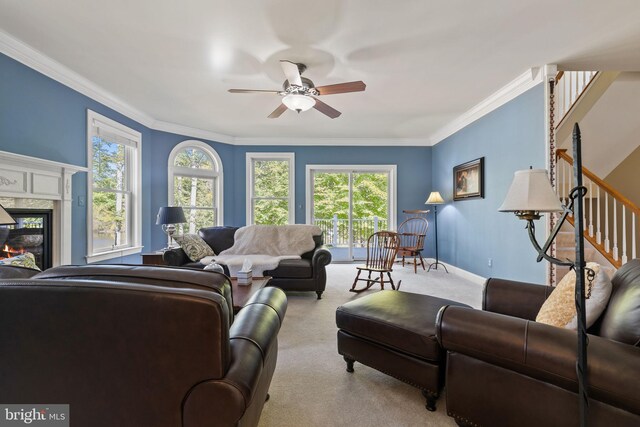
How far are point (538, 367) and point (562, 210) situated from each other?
60 centimetres

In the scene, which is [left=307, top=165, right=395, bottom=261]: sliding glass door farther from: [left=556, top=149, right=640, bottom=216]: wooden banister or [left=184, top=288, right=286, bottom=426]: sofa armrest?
[left=184, top=288, right=286, bottom=426]: sofa armrest

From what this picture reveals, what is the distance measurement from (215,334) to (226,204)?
5.47 m

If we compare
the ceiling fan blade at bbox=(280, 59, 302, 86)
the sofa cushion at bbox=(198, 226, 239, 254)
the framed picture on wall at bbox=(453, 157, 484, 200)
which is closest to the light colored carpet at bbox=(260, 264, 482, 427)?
the sofa cushion at bbox=(198, 226, 239, 254)

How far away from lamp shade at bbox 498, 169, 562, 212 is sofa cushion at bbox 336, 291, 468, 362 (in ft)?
2.62

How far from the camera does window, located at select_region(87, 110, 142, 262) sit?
3.80 m

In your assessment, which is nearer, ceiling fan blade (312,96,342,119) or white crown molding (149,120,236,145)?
ceiling fan blade (312,96,342,119)

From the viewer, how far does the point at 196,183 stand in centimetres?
571

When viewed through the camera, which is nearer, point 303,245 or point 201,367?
point 201,367

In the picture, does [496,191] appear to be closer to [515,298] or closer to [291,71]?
[515,298]

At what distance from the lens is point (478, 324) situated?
1.29 m

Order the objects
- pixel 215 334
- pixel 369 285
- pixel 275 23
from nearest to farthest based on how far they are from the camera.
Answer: pixel 215 334, pixel 275 23, pixel 369 285

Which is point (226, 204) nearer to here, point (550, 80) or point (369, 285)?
point (369, 285)

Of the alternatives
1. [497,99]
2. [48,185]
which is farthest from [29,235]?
[497,99]

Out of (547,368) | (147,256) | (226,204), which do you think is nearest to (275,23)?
(547,368)
